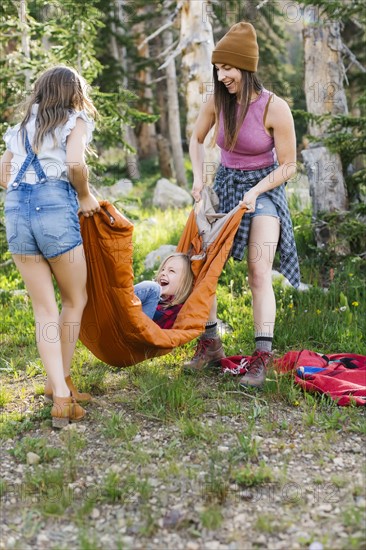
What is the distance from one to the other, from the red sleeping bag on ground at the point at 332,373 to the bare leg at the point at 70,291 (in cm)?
149

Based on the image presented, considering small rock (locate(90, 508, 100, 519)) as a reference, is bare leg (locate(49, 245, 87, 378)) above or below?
above

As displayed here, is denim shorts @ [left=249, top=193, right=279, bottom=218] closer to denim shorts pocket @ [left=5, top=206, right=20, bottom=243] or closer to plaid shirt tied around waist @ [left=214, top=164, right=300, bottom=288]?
plaid shirt tied around waist @ [left=214, top=164, right=300, bottom=288]

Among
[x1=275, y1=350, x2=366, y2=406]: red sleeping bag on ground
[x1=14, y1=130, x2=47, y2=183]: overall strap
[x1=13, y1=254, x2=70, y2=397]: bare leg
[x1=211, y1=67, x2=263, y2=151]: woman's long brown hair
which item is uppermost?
[x1=211, y1=67, x2=263, y2=151]: woman's long brown hair

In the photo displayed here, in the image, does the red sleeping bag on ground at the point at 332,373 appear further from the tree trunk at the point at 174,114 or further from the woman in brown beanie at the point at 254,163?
the tree trunk at the point at 174,114

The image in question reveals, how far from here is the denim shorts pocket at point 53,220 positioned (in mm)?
3844

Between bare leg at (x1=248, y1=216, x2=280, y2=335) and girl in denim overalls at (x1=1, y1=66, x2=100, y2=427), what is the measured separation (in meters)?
1.23

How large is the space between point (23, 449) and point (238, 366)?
5.71 feet

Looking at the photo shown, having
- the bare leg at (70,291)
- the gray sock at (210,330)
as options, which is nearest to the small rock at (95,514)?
the bare leg at (70,291)

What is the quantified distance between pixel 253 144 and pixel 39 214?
5.35ft

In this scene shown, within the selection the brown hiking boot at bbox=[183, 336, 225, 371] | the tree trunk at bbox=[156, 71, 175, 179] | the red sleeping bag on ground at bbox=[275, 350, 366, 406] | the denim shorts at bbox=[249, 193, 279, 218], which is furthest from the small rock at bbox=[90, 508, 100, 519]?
the tree trunk at bbox=[156, 71, 175, 179]

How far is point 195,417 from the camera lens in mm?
4273

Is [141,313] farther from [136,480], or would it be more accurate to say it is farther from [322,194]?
[322,194]

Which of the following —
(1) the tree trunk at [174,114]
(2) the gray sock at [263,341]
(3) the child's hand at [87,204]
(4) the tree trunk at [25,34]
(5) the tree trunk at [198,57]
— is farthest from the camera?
(1) the tree trunk at [174,114]

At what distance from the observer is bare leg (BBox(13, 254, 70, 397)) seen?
4039mm
